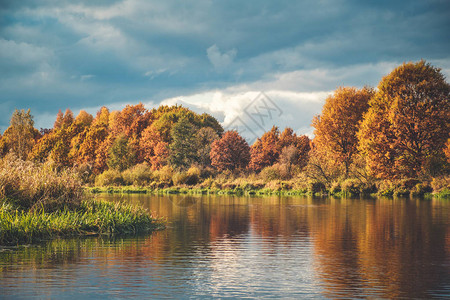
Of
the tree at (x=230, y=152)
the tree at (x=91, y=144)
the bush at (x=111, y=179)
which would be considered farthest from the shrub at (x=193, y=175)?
the tree at (x=91, y=144)

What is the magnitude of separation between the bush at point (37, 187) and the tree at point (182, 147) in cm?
4871

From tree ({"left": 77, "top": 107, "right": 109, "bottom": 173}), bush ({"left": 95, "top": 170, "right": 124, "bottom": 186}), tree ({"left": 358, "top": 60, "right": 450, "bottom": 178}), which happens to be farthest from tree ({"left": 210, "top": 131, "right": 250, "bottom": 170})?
tree ({"left": 77, "top": 107, "right": 109, "bottom": 173})

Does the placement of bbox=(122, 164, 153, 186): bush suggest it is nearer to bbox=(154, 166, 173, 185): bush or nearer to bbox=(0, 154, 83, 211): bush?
bbox=(154, 166, 173, 185): bush

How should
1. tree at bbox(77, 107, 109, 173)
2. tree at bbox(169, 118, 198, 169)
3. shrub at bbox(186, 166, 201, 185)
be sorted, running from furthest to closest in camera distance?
tree at bbox(77, 107, 109, 173) → tree at bbox(169, 118, 198, 169) → shrub at bbox(186, 166, 201, 185)

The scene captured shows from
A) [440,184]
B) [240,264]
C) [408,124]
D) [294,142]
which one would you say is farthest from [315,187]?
[240,264]

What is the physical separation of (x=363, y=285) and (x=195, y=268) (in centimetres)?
413

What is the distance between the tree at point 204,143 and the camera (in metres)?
71.5

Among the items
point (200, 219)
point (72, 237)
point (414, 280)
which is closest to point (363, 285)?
point (414, 280)

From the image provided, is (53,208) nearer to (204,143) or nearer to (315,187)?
(315,187)

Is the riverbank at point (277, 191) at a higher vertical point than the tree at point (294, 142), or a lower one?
lower

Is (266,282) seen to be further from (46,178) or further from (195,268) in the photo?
(46,178)

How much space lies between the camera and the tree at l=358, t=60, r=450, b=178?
44438 millimetres

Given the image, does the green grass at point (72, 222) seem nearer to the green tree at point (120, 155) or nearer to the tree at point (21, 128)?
the green tree at point (120, 155)

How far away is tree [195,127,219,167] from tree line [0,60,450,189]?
16cm
